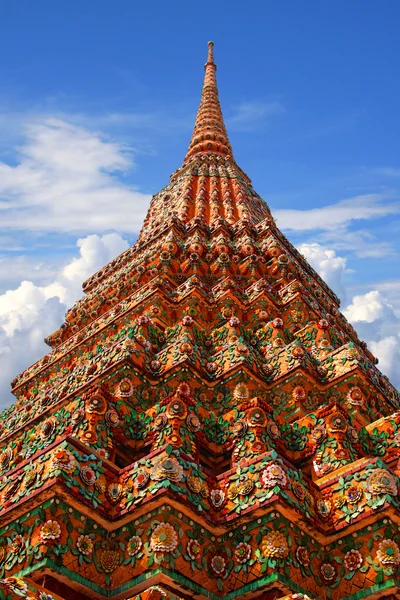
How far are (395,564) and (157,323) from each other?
657 centimetres

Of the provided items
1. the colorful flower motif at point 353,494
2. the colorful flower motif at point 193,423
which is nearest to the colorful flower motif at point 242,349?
the colorful flower motif at point 193,423

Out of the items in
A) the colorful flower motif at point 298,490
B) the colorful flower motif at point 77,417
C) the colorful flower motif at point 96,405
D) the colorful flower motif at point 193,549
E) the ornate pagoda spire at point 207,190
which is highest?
the ornate pagoda spire at point 207,190

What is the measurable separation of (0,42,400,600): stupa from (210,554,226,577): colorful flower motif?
0.07ft

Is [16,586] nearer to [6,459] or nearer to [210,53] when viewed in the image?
[6,459]

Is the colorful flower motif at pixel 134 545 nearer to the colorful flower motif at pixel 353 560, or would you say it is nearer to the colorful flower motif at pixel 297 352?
the colorful flower motif at pixel 353 560

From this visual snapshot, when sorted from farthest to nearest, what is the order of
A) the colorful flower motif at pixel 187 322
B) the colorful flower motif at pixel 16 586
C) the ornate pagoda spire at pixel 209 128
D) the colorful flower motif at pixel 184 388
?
the ornate pagoda spire at pixel 209 128
the colorful flower motif at pixel 187 322
the colorful flower motif at pixel 184 388
the colorful flower motif at pixel 16 586

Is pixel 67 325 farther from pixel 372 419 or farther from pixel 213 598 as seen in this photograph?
pixel 213 598

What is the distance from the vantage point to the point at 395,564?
607cm

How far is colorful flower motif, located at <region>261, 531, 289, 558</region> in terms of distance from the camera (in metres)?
6.28

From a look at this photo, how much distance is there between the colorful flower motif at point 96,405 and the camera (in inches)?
318

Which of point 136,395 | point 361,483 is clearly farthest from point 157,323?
point 361,483

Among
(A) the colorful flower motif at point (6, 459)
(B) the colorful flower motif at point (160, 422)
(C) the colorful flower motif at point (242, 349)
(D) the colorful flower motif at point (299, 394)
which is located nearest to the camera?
(B) the colorful flower motif at point (160, 422)

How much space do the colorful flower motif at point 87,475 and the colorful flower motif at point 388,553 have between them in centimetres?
287

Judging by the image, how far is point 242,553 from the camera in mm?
6500
